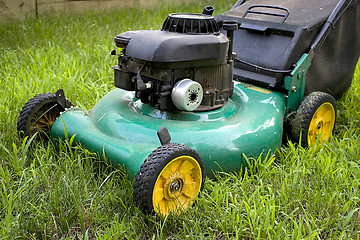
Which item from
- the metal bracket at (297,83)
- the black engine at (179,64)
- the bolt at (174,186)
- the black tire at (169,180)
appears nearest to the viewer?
the black tire at (169,180)

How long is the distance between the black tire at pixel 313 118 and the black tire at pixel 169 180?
838 millimetres

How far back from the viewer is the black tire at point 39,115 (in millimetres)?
2436

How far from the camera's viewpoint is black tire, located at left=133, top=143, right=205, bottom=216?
1805 mm

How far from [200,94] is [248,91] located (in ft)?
1.79

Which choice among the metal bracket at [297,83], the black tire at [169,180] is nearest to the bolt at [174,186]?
the black tire at [169,180]

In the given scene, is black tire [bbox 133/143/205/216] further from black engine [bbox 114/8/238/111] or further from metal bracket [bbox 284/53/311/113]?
metal bracket [bbox 284/53/311/113]

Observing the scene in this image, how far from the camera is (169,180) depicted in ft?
6.21

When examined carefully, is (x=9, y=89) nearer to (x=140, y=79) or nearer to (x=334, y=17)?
(x=140, y=79)

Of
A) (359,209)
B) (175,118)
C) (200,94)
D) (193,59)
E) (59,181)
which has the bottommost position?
(359,209)

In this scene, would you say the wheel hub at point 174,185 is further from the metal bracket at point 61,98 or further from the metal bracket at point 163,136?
the metal bracket at point 61,98

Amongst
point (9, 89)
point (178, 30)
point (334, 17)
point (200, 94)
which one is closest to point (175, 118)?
point (200, 94)

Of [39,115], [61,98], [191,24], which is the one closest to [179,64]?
[191,24]

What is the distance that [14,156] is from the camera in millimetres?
2291

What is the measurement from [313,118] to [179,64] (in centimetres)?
95
